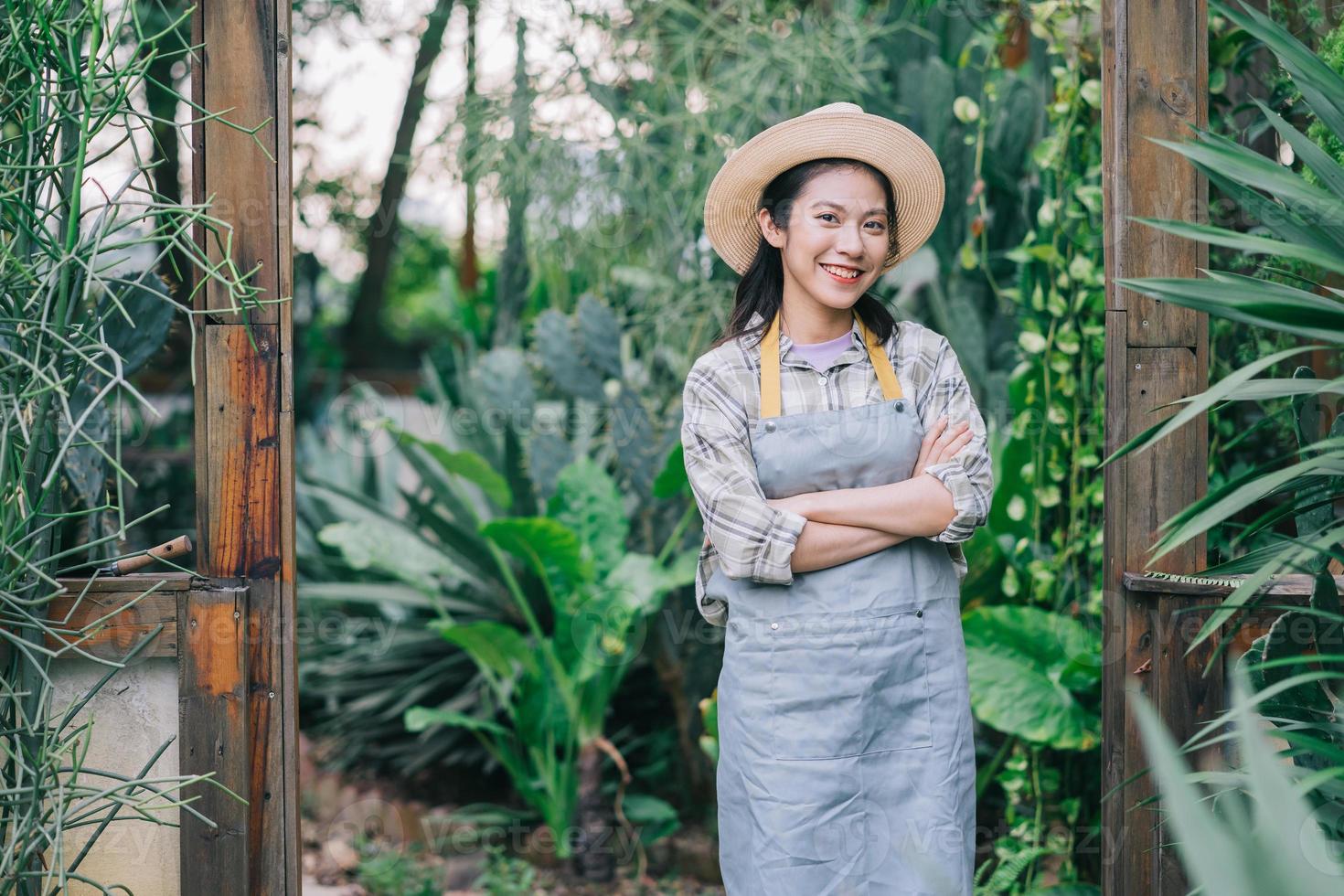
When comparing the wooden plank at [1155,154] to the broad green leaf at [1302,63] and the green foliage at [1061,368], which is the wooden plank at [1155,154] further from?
the green foliage at [1061,368]

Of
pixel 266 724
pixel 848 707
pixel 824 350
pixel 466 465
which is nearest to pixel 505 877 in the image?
pixel 466 465

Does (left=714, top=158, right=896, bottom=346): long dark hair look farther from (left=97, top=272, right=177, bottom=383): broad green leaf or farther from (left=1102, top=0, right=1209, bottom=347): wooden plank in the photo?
(left=97, top=272, right=177, bottom=383): broad green leaf

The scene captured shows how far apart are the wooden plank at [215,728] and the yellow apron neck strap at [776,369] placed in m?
1.02

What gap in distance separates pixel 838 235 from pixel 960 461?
0.45 m

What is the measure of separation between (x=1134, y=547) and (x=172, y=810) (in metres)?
1.83

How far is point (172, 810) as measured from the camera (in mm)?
Answer: 2148

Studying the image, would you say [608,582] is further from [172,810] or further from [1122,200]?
[1122,200]

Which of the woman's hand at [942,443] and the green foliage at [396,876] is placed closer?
the woman's hand at [942,443]

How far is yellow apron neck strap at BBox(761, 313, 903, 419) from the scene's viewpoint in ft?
6.77

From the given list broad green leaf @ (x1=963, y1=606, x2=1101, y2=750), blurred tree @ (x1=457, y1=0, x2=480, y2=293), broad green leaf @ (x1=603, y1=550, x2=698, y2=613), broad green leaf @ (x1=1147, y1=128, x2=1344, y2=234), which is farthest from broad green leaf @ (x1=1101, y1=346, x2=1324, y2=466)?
blurred tree @ (x1=457, y1=0, x2=480, y2=293)

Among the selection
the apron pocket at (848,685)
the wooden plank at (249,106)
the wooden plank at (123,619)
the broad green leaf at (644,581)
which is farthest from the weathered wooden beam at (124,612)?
the broad green leaf at (644,581)

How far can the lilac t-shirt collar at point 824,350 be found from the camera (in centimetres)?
212

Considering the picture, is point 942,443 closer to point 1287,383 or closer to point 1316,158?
point 1287,383

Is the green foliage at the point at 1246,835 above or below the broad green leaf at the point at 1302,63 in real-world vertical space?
below
